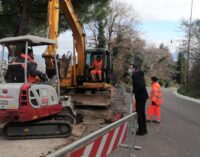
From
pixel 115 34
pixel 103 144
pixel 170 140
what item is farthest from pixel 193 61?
pixel 103 144

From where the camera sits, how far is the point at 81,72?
19.4 metres

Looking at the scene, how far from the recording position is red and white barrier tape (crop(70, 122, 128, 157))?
4292 mm

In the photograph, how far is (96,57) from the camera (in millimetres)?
20469

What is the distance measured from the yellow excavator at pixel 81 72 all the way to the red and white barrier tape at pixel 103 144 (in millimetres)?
10437

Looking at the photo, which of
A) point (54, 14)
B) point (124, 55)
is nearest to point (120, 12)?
point (124, 55)

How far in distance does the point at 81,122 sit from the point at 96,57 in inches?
278

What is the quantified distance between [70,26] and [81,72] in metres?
2.78

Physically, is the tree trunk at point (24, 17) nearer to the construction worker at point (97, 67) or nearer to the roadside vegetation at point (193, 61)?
the construction worker at point (97, 67)

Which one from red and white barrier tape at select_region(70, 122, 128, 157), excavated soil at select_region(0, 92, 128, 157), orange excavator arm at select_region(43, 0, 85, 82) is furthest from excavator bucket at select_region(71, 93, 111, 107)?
red and white barrier tape at select_region(70, 122, 128, 157)

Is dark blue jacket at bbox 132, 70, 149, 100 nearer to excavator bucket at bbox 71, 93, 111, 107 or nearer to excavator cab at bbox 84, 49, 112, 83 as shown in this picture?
excavator bucket at bbox 71, 93, 111, 107

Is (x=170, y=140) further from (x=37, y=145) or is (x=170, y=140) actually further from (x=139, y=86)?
(x=37, y=145)

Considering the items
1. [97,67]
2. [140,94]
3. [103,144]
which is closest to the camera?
[103,144]

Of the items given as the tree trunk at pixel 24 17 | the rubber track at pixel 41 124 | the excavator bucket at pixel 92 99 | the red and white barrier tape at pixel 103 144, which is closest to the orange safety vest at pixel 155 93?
the excavator bucket at pixel 92 99

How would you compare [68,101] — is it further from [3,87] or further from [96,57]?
[96,57]
